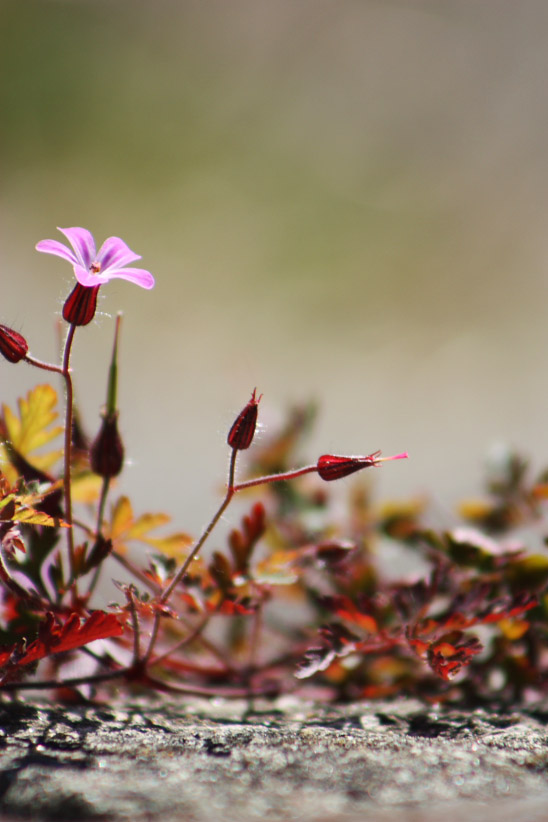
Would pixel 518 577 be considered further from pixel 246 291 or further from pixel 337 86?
pixel 337 86

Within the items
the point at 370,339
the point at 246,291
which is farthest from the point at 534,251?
the point at 246,291

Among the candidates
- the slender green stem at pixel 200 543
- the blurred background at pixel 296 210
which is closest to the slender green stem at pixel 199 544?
the slender green stem at pixel 200 543

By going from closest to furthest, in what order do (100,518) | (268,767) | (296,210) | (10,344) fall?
1. (268,767)
2. (10,344)
3. (100,518)
4. (296,210)

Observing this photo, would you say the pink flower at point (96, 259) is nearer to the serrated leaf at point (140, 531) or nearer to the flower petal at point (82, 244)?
the flower petal at point (82, 244)

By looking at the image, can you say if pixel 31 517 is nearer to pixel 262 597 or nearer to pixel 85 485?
pixel 85 485

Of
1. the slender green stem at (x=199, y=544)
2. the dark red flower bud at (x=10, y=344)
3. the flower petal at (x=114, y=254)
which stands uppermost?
the flower petal at (x=114, y=254)

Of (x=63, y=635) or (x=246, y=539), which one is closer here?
(x=63, y=635)

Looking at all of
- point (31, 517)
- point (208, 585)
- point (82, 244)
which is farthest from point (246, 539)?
point (82, 244)
